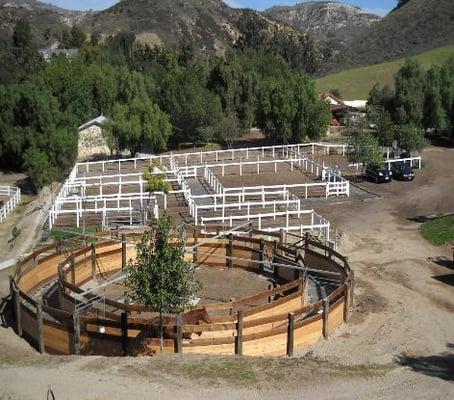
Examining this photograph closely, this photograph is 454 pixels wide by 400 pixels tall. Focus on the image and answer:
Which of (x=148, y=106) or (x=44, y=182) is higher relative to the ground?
(x=148, y=106)

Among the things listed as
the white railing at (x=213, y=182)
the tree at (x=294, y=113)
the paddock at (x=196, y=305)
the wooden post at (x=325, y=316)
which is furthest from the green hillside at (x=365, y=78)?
the wooden post at (x=325, y=316)

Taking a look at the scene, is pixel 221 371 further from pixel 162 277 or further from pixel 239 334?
pixel 162 277

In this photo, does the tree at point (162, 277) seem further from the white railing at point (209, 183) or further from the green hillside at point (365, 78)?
the green hillside at point (365, 78)

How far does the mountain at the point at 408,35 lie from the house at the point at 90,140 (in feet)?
298

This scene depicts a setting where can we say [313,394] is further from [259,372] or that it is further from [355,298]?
[355,298]

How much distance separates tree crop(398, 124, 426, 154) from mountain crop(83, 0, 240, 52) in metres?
126

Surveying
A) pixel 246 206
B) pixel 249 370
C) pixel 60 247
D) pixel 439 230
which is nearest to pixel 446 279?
pixel 439 230

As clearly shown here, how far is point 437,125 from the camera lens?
59.2 m

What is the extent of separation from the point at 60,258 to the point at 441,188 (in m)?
25.6

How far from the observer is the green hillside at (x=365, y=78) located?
9700cm

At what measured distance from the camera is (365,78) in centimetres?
10244

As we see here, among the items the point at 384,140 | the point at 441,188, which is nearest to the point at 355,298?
the point at 441,188

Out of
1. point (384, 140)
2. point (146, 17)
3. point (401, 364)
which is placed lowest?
point (401, 364)

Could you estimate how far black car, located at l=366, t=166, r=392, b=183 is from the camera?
41.3m
